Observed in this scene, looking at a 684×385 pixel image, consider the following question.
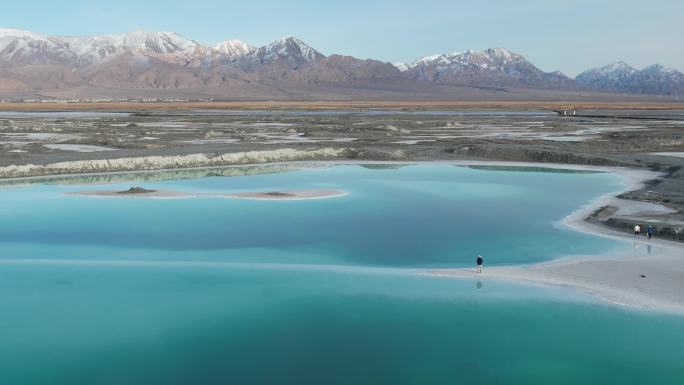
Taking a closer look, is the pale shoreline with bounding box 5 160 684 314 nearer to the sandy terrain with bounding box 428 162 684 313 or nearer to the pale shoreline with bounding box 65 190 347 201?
the sandy terrain with bounding box 428 162 684 313

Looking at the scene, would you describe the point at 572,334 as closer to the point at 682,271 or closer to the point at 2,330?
the point at 682,271

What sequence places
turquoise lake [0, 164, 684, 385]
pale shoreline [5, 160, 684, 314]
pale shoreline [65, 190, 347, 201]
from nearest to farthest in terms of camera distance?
turquoise lake [0, 164, 684, 385] → pale shoreline [5, 160, 684, 314] → pale shoreline [65, 190, 347, 201]

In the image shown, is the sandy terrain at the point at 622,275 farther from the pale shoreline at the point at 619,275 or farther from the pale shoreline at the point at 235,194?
the pale shoreline at the point at 235,194

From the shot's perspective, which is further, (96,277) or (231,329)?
(96,277)

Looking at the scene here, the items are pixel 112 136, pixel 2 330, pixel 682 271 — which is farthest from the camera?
pixel 112 136

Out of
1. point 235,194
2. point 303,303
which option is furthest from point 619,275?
point 235,194

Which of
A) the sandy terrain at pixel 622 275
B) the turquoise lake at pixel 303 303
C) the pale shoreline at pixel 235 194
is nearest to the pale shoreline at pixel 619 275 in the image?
the sandy terrain at pixel 622 275

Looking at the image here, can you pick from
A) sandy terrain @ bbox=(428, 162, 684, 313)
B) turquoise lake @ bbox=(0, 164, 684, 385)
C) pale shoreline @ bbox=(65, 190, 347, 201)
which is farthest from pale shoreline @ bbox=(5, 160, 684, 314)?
pale shoreline @ bbox=(65, 190, 347, 201)

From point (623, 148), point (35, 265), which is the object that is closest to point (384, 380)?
point (35, 265)
